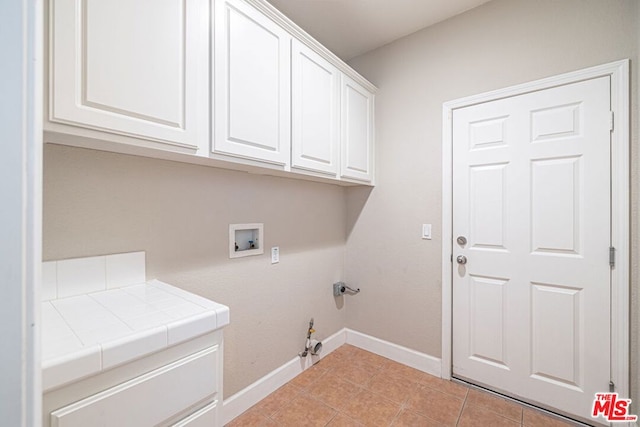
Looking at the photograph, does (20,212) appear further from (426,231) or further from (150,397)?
(426,231)

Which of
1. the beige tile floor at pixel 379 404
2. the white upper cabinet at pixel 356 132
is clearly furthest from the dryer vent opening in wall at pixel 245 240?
the beige tile floor at pixel 379 404

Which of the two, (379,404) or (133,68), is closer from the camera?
(133,68)

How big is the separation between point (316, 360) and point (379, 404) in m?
0.63

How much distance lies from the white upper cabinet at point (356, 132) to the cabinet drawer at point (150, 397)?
1511mm

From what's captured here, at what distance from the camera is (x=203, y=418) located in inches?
36.1

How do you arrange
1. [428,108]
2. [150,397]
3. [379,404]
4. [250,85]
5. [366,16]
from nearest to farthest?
[150,397]
[250,85]
[379,404]
[366,16]
[428,108]

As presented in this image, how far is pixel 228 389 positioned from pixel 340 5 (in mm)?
2599

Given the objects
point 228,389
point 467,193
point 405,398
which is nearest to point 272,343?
point 228,389

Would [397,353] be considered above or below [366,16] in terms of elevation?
below

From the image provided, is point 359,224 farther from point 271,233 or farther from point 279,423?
point 279,423

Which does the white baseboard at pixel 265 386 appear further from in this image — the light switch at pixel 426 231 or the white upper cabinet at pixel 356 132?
the white upper cabinet at pixel 356 132

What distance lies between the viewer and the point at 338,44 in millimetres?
2371

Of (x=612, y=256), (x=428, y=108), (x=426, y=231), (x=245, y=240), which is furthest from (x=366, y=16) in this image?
(x=612, y=256)

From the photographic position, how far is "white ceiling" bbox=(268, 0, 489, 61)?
74.2 inches
